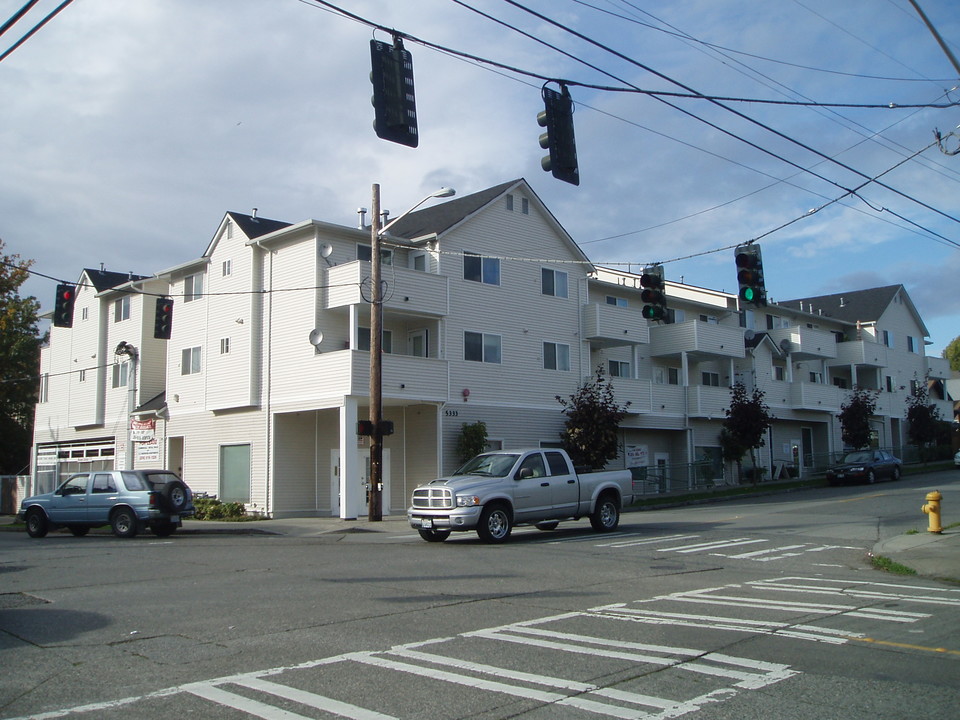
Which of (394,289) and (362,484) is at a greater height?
(394,289)

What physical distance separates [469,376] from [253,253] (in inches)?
356

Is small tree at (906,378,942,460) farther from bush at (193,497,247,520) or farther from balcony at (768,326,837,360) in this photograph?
bush at (193,497,247,520)

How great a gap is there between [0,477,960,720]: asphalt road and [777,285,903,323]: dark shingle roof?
1858 inches

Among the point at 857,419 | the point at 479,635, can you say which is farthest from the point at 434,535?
the point at 857,419

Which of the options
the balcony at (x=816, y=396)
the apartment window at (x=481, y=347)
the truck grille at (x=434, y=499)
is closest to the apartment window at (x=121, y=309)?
the apartment window at (x=481, y=347)

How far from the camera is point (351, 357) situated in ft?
91.1

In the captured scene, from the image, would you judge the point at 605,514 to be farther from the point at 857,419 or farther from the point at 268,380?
the point at 857,419

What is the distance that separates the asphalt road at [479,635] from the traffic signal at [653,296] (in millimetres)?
4707

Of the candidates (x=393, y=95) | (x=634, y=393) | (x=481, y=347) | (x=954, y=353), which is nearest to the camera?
(x=393, y=95)

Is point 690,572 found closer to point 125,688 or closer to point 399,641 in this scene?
point 399,641

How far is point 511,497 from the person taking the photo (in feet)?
59.6

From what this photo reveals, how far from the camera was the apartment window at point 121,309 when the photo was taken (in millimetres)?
40344

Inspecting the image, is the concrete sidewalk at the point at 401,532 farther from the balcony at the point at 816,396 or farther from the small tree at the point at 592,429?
the balcony at the point at 816,396

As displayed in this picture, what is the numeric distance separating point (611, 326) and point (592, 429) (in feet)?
18.5
